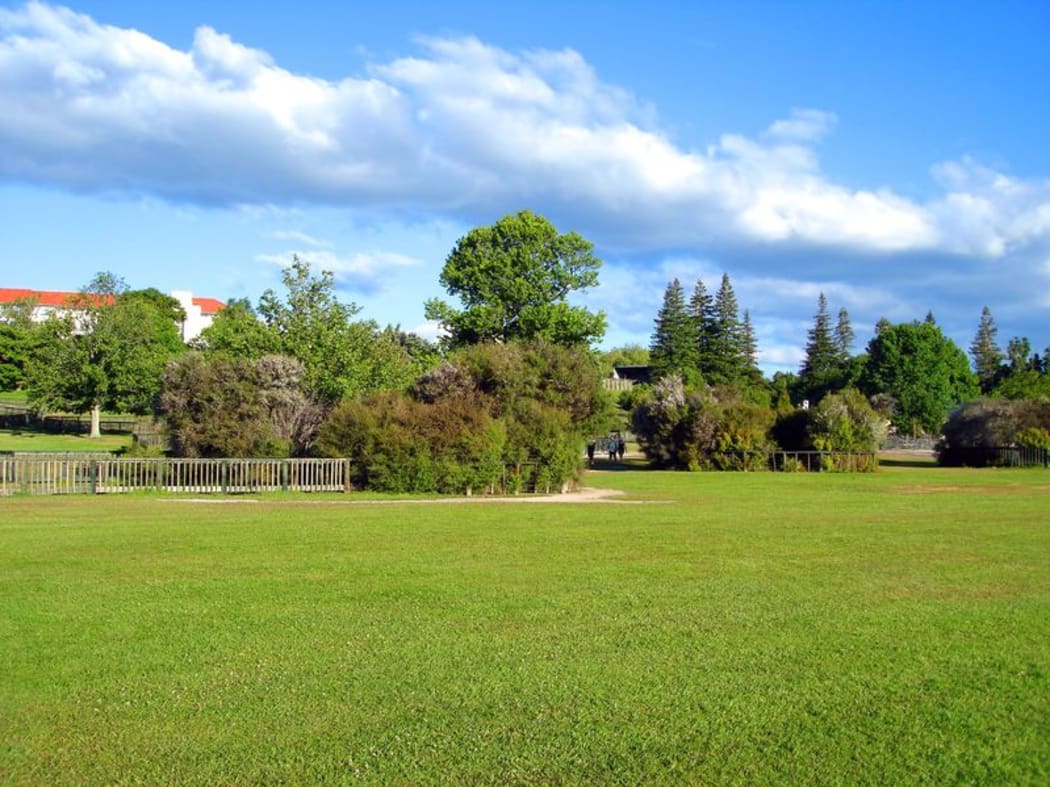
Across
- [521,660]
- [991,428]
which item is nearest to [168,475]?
[521,660]

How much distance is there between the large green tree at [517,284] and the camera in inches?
2311

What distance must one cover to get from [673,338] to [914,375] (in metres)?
24.3

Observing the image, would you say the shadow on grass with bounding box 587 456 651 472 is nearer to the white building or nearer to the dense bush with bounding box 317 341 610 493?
the dense bush with bounding box 317 341 610 493

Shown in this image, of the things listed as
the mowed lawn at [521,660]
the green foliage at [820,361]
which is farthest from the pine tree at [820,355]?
the mowed lawn at [521,660]

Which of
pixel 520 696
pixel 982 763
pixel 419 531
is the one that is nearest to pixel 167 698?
pixel 520 696

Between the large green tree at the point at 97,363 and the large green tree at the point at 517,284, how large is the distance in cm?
2482

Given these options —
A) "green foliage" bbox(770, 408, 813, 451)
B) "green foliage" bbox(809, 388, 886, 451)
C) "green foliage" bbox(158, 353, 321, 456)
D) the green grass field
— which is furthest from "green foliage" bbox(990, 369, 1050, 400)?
the green grass field

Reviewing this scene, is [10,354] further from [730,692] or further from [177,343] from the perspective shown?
[730,692]

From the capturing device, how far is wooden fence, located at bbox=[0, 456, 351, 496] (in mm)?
27859

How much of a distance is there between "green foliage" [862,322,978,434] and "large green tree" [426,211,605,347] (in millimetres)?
47232

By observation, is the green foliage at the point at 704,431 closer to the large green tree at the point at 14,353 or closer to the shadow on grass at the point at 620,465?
the shadow on grass at the point at 620,465

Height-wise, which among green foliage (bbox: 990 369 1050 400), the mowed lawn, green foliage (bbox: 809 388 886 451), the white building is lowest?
the mowed lawn

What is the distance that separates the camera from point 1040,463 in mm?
54750

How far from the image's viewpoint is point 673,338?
10150 centimetres
